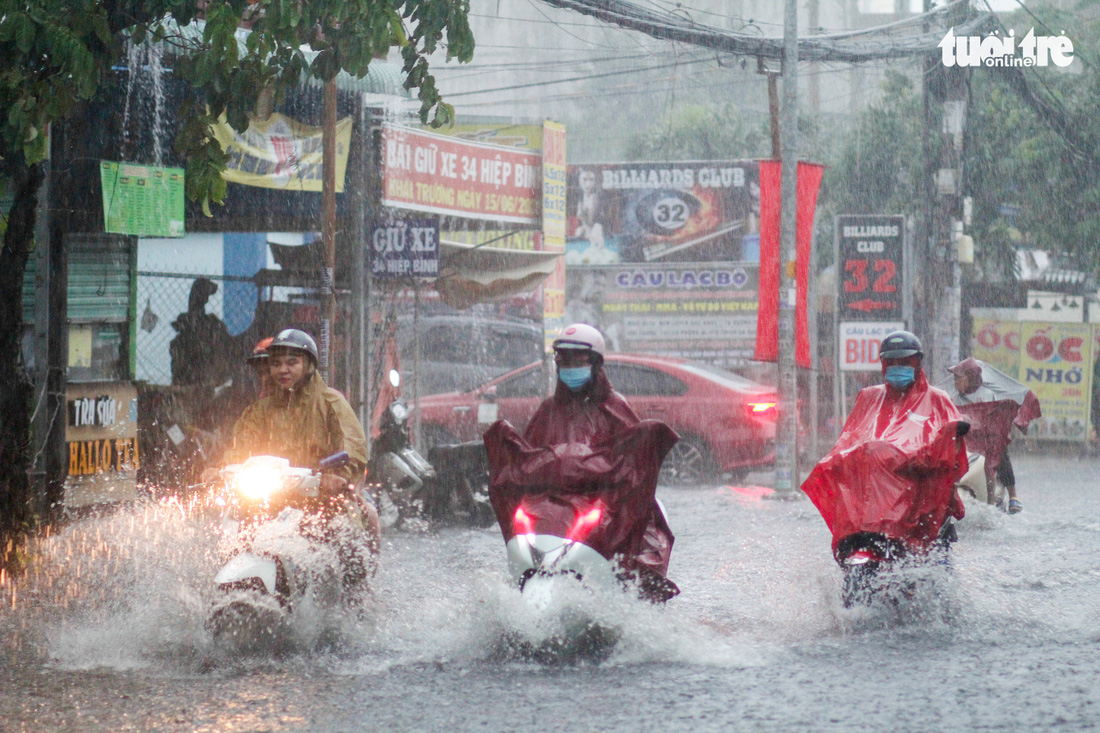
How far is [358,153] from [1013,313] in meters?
15.9

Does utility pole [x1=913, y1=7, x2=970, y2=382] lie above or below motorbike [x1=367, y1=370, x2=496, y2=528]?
above

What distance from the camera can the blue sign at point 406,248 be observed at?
12875 millimetres

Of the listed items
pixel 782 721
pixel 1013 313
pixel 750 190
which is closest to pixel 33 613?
pixel 782 721

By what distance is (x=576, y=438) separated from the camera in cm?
634

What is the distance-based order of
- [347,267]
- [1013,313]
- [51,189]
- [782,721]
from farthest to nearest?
[1013,313] → [347,267] → [51,189] → [782,721]

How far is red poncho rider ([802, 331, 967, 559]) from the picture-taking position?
22.2 feet

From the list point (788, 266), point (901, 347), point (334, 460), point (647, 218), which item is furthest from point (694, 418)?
point (647, 218)

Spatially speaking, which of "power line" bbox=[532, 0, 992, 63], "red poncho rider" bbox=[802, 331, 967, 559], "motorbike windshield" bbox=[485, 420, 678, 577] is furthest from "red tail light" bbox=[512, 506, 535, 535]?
"power line" bbox=[532, 0, 992, 63]

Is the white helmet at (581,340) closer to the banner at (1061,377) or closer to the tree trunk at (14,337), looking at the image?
the tree trunk at (14,337)

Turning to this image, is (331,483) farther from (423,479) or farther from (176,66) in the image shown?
(423,479)

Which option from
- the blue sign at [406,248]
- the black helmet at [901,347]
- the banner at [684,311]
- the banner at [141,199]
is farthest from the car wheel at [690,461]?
the banner at [684,311]

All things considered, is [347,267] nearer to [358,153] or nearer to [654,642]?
[358,153]

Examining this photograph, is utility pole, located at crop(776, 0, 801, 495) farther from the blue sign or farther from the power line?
the blue sign

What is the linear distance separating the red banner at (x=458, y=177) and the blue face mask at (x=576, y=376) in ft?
24.0
